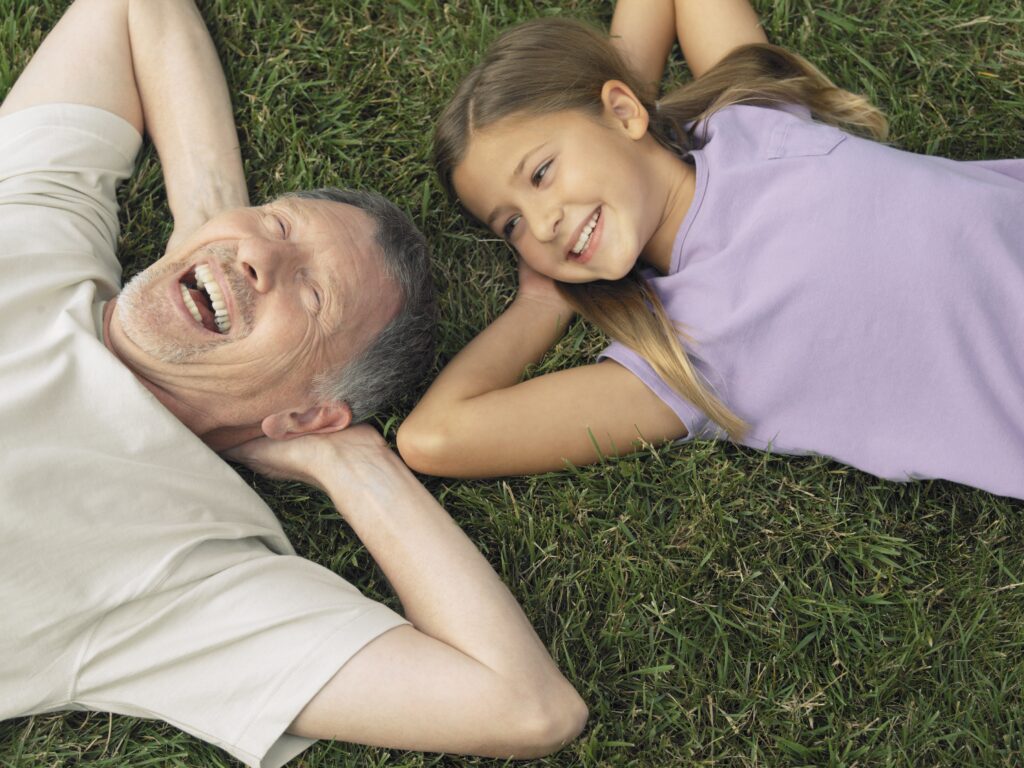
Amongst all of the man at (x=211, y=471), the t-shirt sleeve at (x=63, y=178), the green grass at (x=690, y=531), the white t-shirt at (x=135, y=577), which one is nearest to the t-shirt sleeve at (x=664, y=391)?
the green grass at (x=690, y=531)

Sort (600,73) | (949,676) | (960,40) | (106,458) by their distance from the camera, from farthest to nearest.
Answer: (960,40)
(600,73)
(949,676)
(106,458)

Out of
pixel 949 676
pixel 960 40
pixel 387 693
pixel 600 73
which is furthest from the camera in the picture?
pixel 960 40

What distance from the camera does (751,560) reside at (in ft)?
10.3

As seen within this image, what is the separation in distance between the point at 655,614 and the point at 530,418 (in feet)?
2.45

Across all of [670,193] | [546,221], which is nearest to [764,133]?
[670,193]

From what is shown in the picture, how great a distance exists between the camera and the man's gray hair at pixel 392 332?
10.1 feet

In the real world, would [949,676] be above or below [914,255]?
below

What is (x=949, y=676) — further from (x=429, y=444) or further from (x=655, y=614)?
(x=429, y=444)

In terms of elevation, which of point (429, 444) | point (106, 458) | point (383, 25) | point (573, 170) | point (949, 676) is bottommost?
point (949, 676)

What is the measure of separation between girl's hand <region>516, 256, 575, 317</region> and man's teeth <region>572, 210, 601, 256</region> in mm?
319

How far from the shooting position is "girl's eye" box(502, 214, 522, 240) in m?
3.32

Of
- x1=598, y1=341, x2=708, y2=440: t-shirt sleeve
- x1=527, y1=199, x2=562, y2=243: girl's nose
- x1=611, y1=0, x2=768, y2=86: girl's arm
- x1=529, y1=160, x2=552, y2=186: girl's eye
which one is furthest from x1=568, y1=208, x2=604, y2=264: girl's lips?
x1=611, y1=0, x2=768, y2=86: girl's arm

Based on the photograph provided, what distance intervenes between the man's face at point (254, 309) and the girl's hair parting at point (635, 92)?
66cm

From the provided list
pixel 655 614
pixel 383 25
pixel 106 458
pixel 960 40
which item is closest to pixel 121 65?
pixel 383 25
